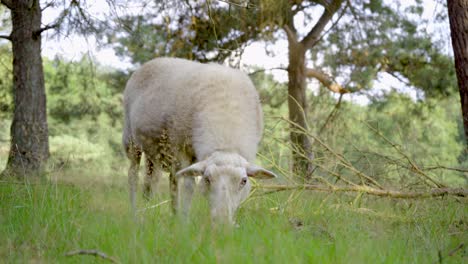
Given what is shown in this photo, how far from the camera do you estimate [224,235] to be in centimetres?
272

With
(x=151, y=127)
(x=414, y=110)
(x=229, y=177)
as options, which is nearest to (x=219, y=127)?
(x=229, y=177)

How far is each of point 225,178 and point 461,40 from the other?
3.42 m

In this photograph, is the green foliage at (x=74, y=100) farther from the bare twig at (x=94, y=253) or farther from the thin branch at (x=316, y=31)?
the bare twig at (x=94, y=253)

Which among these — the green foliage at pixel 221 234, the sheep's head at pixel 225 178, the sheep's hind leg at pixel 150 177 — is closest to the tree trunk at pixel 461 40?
the green foliage at pixel 221 234

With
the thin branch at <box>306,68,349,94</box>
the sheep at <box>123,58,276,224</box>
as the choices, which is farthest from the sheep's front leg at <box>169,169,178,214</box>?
the thin branch at <box>306,68,349,94</box>

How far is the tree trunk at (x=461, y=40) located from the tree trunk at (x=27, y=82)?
5.02 m

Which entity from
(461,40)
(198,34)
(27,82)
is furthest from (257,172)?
(198,34)

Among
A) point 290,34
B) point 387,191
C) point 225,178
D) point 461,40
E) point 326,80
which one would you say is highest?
point 290,34

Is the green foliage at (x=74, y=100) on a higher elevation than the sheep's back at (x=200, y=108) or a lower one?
higher

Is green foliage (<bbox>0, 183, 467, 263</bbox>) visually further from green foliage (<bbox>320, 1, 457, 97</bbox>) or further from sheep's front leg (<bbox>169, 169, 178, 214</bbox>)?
green foliage (<bbox>320, 1, 457, 97</bbox>)

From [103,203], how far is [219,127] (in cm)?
116

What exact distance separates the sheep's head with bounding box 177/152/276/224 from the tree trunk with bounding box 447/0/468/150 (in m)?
2.90

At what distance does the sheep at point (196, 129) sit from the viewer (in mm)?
3719

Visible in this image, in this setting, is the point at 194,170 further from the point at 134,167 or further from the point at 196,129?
the point at 134,167
